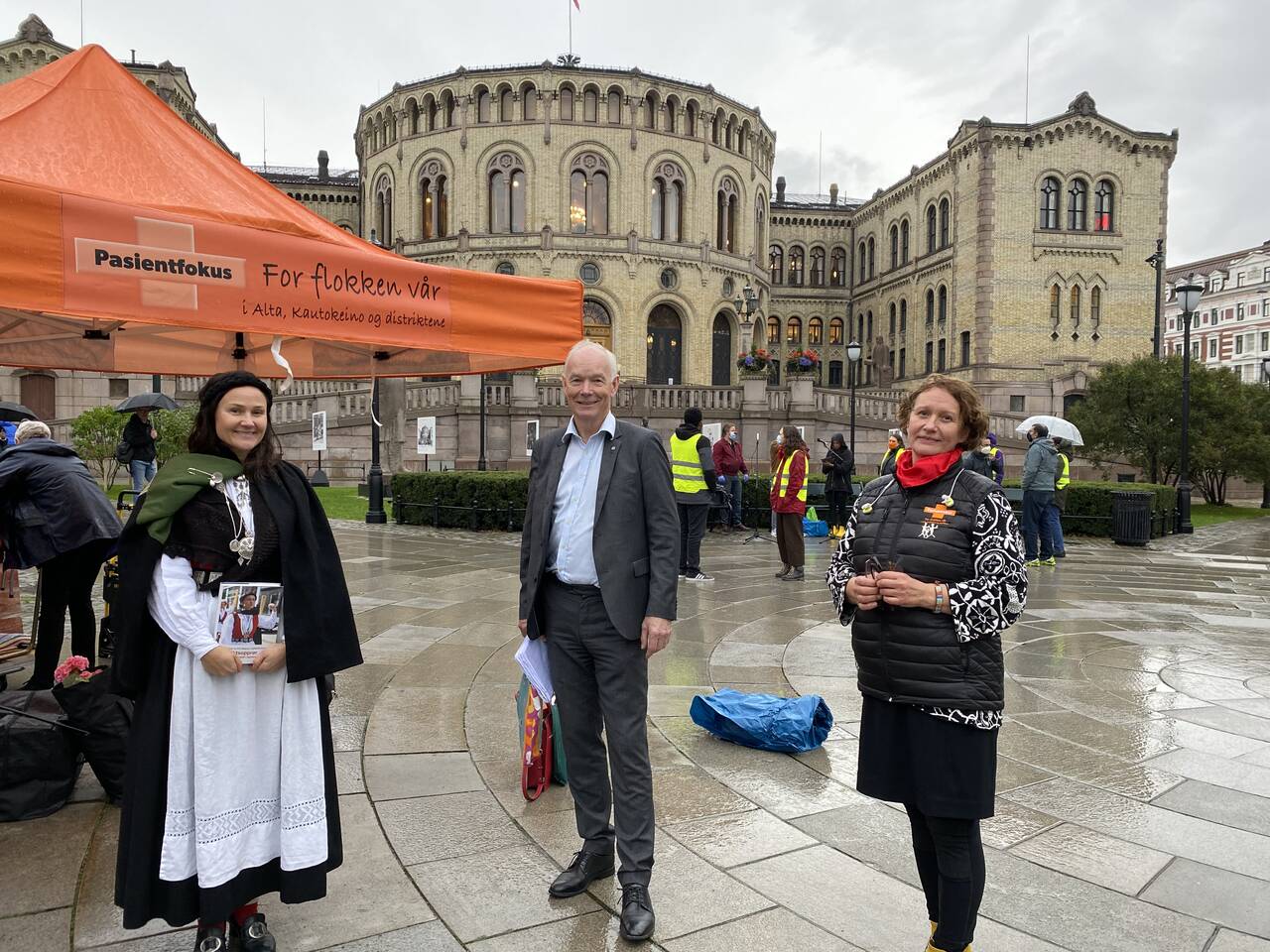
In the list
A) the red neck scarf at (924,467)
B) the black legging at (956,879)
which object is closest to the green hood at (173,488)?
the red neck scarf at (924,467)

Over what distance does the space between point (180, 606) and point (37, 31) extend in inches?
1488

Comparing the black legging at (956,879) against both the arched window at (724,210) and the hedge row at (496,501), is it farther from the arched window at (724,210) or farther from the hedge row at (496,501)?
the arched window at (724,210)

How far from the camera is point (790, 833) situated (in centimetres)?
385

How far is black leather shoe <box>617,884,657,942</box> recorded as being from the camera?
2.98 metres

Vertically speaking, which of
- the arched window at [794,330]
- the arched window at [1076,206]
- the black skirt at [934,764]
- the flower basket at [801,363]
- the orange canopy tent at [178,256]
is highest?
the arched window at [1076,206]

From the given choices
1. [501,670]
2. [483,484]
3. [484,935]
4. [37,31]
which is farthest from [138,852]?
[37,31]

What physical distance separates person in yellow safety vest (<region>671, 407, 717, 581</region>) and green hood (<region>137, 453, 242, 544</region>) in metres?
7.92

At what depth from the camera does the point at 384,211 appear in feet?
144

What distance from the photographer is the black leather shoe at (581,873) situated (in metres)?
3.27

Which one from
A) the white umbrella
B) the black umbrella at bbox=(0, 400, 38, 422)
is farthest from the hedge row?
the black umbrella at bbox=(0, 400, 38, 422)

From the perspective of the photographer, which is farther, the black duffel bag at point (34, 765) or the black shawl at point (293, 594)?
the black duffel bag at point (34, 765)

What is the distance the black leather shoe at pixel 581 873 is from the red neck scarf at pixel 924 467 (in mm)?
1956

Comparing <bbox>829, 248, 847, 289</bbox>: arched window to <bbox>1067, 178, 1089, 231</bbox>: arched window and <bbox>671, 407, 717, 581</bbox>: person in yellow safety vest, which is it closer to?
<bbox>1067, 178, 1089, 231</bbox>: arched window

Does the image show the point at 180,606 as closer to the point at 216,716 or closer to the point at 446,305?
the point at 216,716
